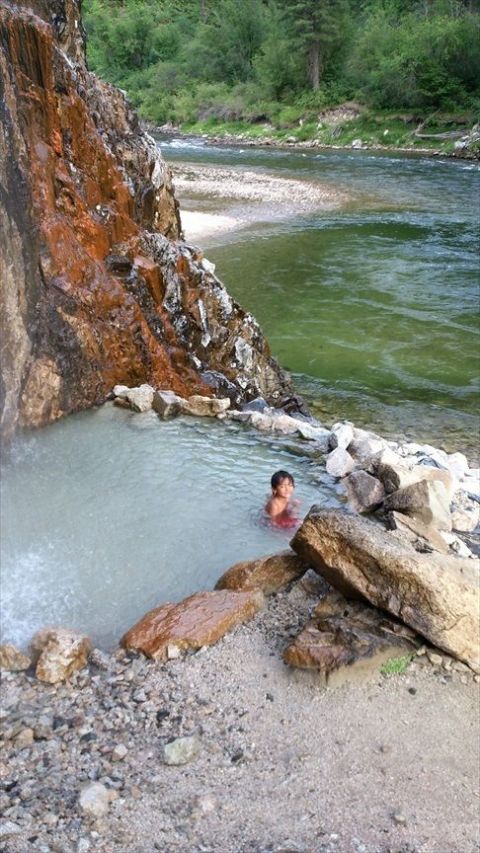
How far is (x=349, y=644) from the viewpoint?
4.66 metres

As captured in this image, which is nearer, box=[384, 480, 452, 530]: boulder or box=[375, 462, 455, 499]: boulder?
box=[384, 480, 452, 530]: boulder

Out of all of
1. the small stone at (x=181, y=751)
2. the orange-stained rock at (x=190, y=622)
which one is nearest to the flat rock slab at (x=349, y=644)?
the orange-stained rock at (x=190, y=622)

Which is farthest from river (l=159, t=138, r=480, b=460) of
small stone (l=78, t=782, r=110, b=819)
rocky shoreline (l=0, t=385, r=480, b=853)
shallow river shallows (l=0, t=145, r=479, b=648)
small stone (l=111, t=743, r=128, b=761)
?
small stone (l=78, t=782, r=110, b=819)

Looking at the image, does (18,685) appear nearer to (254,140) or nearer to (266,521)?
(266,521)

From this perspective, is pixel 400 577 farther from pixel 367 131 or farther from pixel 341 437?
pixel 367 131

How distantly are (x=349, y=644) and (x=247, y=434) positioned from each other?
538 cm

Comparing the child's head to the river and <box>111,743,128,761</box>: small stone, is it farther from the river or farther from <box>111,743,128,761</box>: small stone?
the river

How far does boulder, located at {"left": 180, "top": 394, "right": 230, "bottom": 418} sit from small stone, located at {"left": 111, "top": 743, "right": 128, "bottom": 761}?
6158 mm

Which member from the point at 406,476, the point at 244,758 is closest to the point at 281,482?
the point at 406,476

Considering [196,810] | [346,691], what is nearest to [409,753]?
[346,691]

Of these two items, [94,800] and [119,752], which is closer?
[94,800]

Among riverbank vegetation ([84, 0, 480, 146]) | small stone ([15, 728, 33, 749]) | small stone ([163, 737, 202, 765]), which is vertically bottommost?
small stone ([15, 728, 33, 749])

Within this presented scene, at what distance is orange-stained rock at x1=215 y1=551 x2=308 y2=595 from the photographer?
18.8ft

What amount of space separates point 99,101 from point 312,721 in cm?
970
